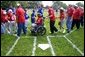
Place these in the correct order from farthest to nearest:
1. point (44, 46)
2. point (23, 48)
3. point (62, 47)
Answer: point (44, 46), point (62, 47), point (23, 48)

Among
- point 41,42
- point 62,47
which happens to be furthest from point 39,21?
point 62,47

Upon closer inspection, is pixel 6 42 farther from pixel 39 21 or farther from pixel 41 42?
pixel 39 21

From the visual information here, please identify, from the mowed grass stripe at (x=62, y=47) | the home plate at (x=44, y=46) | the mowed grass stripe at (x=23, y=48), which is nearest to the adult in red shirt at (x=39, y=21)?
the mowed grass stripe at (x=62, y=47)

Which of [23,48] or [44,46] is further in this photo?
[44,46]

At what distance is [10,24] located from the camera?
20641 millimetres

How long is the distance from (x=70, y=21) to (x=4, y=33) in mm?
5118

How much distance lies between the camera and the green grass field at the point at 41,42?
46.0 ft

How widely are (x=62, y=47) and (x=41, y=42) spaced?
1954mm

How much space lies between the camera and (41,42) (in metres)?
17.2

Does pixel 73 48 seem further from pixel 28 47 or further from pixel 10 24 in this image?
pixel 10 24

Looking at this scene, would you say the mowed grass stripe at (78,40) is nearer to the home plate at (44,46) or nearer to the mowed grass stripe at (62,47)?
the mowed grass stripe at (62,47)

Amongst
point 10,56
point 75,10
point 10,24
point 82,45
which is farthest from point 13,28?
point 10,56

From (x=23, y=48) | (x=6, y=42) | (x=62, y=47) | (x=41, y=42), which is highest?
(x=23, y=48)

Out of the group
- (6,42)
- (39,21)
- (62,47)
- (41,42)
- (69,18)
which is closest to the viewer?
(62,47)
